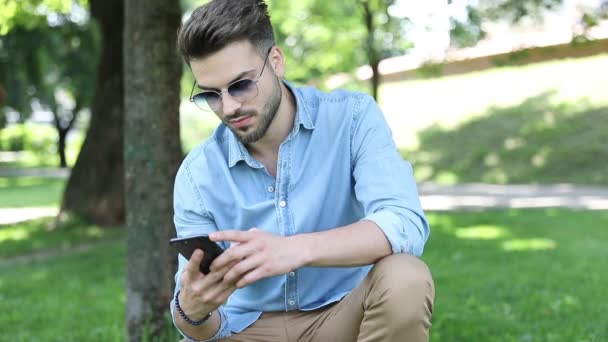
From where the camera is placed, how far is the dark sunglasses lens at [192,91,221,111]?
2.87 meters

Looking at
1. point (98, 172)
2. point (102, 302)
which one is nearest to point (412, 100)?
point (98, 172)

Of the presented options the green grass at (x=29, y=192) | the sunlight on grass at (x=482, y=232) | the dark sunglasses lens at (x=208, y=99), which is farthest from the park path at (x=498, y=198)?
the dark sunglasses lens at (x=208, y=99)

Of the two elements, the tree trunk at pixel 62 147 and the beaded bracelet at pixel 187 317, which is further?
the tree trunk at pixel 62 147

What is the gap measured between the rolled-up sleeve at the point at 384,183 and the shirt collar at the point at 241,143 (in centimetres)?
19

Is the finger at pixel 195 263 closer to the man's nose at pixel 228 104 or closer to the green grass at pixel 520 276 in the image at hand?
the man's nose at pixel 228 104

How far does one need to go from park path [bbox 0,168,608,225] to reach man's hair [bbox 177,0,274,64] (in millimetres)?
10989

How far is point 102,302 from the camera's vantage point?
22.6 ft

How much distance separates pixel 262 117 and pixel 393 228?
0.67m

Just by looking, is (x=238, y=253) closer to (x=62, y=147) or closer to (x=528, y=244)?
(x=528, y=244)

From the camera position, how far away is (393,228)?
2627mm

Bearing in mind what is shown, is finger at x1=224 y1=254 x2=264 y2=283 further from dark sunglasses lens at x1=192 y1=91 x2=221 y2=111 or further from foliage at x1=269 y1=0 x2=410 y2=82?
foliage at x1=269 y1=0 x2=410 y2=82

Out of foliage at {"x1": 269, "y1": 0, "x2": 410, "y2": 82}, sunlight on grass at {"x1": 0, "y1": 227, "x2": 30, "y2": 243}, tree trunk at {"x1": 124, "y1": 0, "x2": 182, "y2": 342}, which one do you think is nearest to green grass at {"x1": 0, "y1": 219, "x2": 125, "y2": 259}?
sunlight on grass at {"x1": 0, "y1": 227, "x2": 30, "y2": 243}

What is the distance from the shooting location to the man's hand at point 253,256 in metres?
2.37

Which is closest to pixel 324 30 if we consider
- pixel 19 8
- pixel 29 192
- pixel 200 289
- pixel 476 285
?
pixel 476 285
